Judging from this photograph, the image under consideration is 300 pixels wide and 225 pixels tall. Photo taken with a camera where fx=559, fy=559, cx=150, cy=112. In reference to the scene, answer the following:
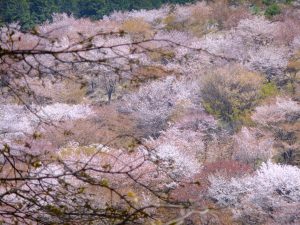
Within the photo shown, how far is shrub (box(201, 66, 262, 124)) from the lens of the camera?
84.0ft

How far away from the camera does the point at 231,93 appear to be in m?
25.9

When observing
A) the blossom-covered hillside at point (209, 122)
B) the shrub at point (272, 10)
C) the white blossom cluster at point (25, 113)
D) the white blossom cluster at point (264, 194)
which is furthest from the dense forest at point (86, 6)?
the white blossom cluster at point (264, 194)

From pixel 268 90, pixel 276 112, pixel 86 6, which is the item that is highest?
Result: pixel 86 6

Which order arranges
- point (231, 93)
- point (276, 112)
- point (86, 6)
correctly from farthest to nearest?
point (86, 6)
point (231, 93)
point (276, 112)

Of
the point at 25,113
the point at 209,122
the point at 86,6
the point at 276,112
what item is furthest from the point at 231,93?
the point at 86,6

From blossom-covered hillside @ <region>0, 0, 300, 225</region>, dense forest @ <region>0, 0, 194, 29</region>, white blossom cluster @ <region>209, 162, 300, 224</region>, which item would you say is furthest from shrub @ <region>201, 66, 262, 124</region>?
dense forest @ <region>0, 0, 194, 29</region>

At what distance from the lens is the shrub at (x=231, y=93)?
1008 inches

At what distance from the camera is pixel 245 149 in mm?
20938

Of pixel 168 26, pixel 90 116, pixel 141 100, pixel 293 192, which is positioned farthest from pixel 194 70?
pixel 293 192

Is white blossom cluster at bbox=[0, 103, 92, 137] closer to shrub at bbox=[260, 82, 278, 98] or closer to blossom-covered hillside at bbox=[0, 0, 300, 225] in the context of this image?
blossom-covered hillside at bbox=[0, 0, 300, 225]

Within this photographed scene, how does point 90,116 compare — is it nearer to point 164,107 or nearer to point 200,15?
point 164,107

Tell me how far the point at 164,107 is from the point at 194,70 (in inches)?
191

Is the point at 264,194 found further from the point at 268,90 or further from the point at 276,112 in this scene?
the point at 268,90

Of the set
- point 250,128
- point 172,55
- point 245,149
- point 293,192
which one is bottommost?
point 172,55
